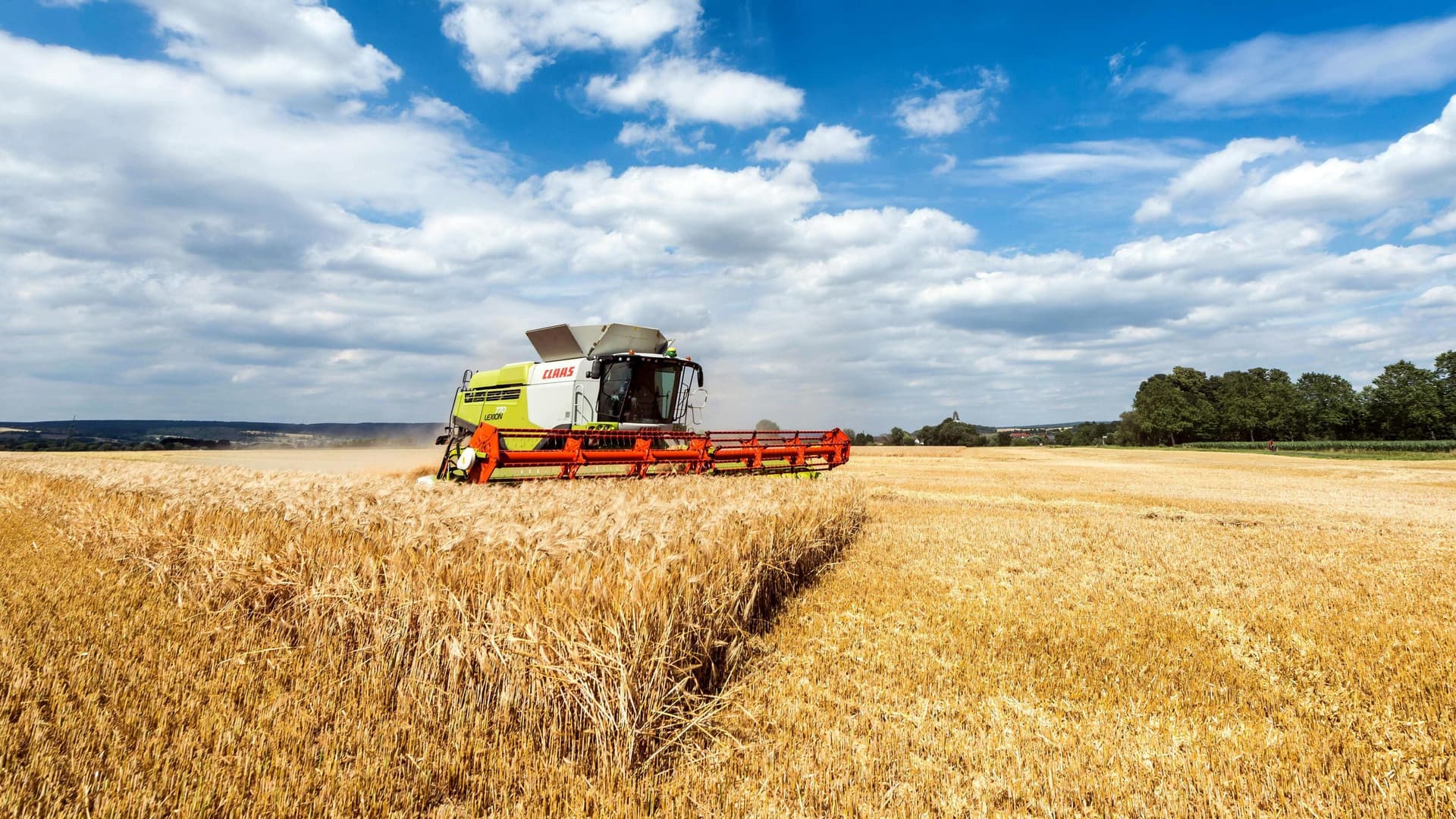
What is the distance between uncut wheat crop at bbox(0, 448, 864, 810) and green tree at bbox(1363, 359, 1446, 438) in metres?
75.4

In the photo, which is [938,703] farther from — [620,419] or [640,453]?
[620,419]

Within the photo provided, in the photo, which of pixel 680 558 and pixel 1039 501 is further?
pixel 1039 501

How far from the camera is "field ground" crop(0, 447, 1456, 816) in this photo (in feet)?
8.58

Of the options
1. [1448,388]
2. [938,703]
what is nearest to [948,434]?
[1448,388]

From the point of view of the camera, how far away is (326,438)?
109 ft

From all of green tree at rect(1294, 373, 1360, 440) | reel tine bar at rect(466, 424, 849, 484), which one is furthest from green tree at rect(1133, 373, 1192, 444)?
reel tine bar at rect(466, 424, 849, 484)

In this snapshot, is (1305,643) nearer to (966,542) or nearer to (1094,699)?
(1094,699)

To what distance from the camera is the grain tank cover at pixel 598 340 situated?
40.7ft

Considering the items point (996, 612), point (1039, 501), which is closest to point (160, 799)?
point (996, 612)

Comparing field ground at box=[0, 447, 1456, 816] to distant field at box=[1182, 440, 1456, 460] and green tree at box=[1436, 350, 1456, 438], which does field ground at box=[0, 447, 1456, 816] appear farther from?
green tree at box=[1436, 350, 1456, 438]

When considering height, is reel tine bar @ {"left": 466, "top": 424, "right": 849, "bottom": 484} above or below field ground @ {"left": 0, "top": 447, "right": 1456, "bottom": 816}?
above

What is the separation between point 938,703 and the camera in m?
3.53

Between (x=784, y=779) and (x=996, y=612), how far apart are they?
2894mm

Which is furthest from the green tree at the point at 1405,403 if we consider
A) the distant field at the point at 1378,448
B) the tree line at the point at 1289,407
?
the distant field at the point at 1378,448
